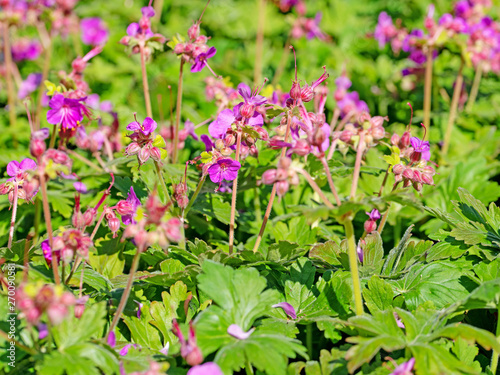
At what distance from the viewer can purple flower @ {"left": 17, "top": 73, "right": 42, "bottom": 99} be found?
4250 mm

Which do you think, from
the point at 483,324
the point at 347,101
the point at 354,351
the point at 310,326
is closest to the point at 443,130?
the point at 347,101

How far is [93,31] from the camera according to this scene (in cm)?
522

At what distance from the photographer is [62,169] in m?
1.45

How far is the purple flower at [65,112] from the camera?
6.95 ft

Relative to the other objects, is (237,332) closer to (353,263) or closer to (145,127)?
(353,263)

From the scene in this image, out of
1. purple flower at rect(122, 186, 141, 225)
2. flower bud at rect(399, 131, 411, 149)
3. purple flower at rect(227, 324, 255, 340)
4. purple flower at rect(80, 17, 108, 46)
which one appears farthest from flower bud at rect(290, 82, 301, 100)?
purple flower at rect(80, 17, 108, 46)

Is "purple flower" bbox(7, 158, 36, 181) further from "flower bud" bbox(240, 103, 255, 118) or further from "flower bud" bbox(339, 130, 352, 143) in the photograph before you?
"flower bud" bbox(339, 130, 352, 143)

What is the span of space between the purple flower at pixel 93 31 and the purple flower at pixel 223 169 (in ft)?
12.0

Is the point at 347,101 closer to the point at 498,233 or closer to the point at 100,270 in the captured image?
the point at 498,233

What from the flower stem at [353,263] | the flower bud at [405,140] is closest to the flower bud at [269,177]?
the flower stem at [353,263]

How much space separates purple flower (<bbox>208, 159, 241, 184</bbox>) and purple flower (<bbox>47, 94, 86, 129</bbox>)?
68cm

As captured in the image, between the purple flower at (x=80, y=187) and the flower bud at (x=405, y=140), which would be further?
the purple flower at (x=80, y=187)

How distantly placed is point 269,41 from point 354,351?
15.1 feet

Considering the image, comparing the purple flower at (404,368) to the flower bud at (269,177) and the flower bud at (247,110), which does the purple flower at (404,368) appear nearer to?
the flower bud at (269,177)
